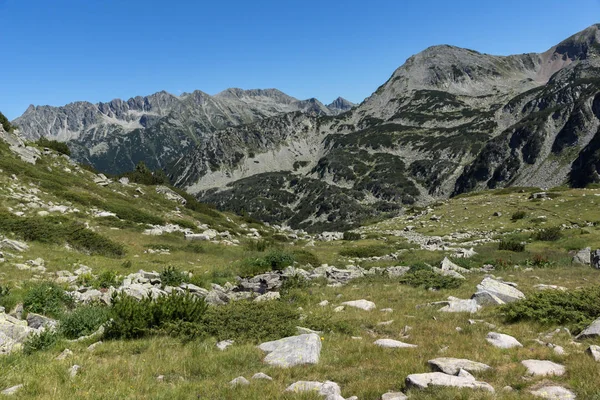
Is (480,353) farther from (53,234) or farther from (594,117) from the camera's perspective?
(594,117)

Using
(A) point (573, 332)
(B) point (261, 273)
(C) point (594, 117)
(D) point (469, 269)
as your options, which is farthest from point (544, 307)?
(C) point (594, 117)

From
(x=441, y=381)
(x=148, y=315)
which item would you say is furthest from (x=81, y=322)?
(x=441, y=381)

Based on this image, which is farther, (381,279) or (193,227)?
(193,227)

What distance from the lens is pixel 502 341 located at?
26.0 feet

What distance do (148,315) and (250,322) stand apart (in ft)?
8.76

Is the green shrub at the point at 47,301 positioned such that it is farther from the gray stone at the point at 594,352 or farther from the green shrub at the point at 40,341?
the gray stone at the point at 594,352

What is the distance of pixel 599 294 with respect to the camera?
34.3 ft

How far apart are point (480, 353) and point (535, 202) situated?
2453 inches

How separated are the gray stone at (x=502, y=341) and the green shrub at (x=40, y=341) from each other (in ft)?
32.0

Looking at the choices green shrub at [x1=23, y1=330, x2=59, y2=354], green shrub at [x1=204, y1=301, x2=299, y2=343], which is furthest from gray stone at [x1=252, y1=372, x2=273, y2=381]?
green shrub at [x1=23, y1=330, x2=59, y2=354]

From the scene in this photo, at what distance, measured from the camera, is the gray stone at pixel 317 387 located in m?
5.70

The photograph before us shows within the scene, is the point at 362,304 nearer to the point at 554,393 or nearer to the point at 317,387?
the point at 317,387

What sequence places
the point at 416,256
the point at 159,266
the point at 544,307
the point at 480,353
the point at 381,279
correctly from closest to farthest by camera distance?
the point at 480,353 → the point at 544,307 → the point at 381,279 → the point at 159,266 → the point at 416,256

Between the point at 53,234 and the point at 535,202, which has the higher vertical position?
the point at 53,234
